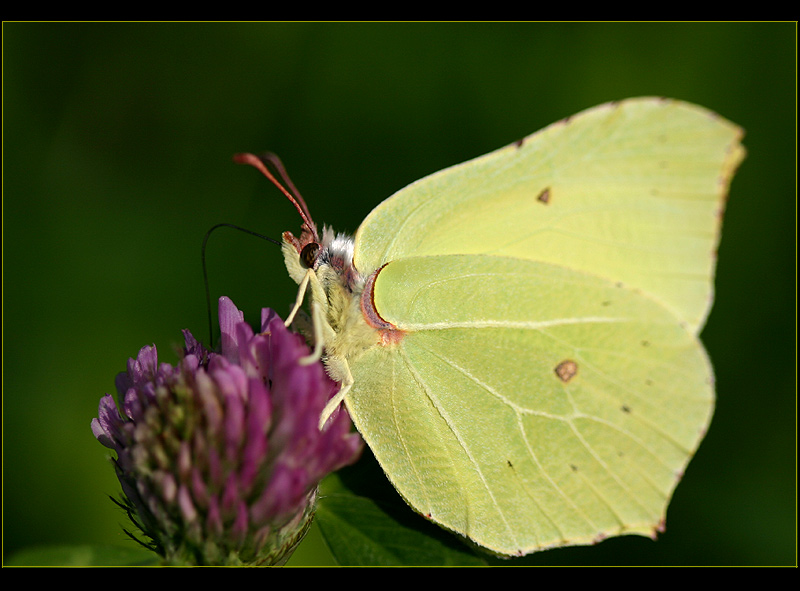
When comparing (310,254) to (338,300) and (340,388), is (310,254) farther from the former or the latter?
(340,388)

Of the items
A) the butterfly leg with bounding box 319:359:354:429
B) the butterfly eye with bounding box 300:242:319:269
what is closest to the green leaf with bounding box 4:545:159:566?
the butterfly leg with bounding box 319:359:354:429

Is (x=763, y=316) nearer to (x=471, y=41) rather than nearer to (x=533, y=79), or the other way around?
(x=533, y=79)

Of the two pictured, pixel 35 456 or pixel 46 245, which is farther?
pixel 46 245

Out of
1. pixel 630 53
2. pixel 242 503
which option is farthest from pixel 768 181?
pixel 242 503

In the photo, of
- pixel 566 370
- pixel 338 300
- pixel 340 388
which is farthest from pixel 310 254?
pixel 566 370

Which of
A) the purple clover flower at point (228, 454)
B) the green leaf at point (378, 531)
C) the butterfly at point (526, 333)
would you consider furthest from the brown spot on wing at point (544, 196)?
the green leaf at point (378, 531)

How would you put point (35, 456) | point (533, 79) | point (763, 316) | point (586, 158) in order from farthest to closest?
1. point (533, 79)
2. point (763, 316)
3. point (35, 456)
4. point (586, 158)
